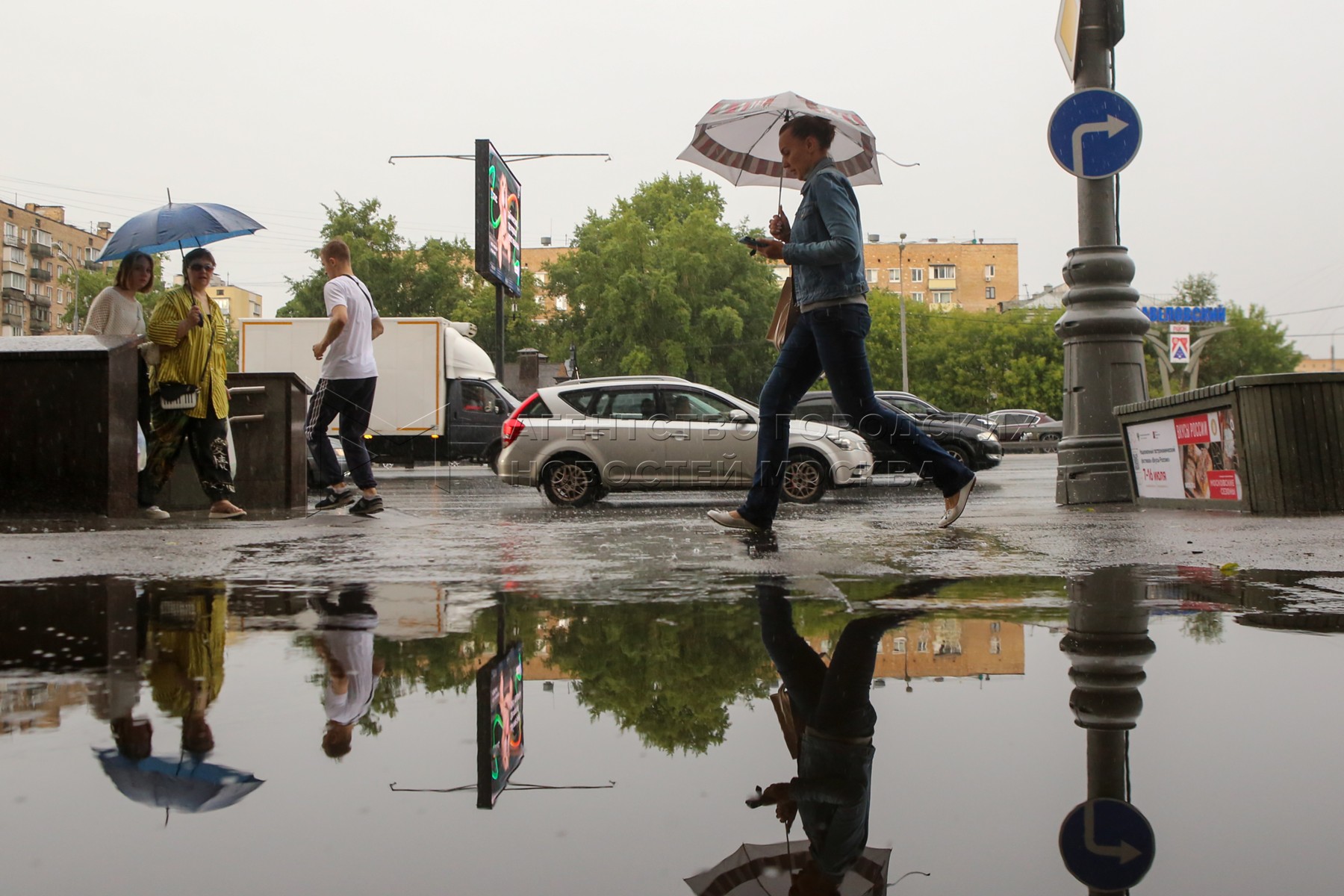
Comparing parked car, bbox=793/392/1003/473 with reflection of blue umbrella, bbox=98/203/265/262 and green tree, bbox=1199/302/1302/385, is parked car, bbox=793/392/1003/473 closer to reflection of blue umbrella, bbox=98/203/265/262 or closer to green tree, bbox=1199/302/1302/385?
reflection of blue umbrella, bbox=98/203/265/262

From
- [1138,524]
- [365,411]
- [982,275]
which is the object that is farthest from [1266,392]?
[982,275]

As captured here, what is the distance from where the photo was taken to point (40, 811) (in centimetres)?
197

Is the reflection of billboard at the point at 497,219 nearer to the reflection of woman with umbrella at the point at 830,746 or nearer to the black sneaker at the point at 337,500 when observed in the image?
the black sneaker at the point at 337,500

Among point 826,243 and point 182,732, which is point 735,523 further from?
point 182,732

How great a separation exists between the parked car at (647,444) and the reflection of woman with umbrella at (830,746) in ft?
34.1

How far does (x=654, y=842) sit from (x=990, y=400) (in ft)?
253

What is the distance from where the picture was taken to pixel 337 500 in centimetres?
Answer: 909

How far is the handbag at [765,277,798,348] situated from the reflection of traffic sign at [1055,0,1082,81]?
12.5ft

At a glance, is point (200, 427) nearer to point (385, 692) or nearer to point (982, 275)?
point (385, 692)

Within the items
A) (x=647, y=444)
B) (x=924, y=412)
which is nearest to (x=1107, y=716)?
(x=647, y=444)

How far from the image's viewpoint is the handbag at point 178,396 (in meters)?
8.01

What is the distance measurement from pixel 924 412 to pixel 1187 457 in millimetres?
13169

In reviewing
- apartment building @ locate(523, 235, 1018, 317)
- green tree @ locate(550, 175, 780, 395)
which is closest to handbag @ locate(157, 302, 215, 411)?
green tree @ locate(550, 175, 780, 395)

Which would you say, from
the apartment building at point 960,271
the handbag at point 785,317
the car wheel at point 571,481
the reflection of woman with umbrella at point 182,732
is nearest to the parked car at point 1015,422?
the car wheel at point 571,481
